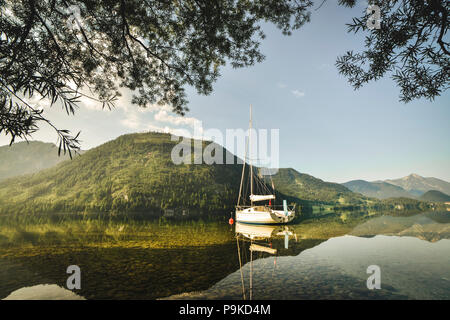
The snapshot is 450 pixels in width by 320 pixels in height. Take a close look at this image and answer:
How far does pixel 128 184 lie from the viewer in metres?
135

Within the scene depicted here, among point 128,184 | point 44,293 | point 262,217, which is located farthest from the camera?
point 128,184

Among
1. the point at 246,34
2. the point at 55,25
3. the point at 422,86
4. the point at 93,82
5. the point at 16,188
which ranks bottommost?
the point at 16,188

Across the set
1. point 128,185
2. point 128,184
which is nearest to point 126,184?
point 128,184

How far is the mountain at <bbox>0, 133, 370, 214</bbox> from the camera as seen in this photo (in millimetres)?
119688

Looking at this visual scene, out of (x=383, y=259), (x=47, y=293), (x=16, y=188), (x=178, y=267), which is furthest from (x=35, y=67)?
(x=16, y=188)

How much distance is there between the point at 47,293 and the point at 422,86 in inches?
607

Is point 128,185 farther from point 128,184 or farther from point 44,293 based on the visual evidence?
point 44,293

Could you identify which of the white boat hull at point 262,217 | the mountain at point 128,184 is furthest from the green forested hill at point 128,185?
the white boat hull at point 262,217

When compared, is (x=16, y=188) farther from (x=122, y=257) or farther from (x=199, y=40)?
(x=199, y=40)

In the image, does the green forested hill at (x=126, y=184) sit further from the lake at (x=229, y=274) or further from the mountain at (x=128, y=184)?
the lake at (x=229, y=274)

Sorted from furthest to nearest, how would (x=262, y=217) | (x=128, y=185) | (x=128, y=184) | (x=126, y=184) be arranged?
(x=126, y=184), (x=128, y=184), (x=128, y=185), (x=262, y=217)

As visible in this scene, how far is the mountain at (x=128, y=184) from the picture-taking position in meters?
120

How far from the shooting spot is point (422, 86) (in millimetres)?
5809

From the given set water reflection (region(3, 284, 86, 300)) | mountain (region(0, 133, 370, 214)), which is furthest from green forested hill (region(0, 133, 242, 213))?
water reflection (region(3, 284, 86, 300))
